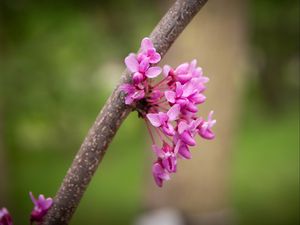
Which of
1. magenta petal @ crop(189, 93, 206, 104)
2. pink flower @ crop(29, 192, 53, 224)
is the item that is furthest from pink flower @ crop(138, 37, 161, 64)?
pink flower @ crop(29, 192, 53, 224)

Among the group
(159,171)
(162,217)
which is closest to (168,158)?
(159,171)

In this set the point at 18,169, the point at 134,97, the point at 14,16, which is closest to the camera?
the point at 134,97

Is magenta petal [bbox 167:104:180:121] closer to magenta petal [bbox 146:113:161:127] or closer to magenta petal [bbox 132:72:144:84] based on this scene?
magenta petal [bbox 146:113:161:127]

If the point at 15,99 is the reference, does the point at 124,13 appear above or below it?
above

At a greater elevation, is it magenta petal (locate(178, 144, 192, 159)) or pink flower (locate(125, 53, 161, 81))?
pink flower (locate(125, 53, 161, 81))

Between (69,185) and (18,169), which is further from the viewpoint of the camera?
(18,169)

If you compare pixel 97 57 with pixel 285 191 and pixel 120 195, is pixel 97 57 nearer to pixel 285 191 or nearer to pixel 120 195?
pixel 120 195

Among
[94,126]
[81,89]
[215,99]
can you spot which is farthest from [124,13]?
[94,126]

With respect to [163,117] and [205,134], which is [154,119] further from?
[205,134]
